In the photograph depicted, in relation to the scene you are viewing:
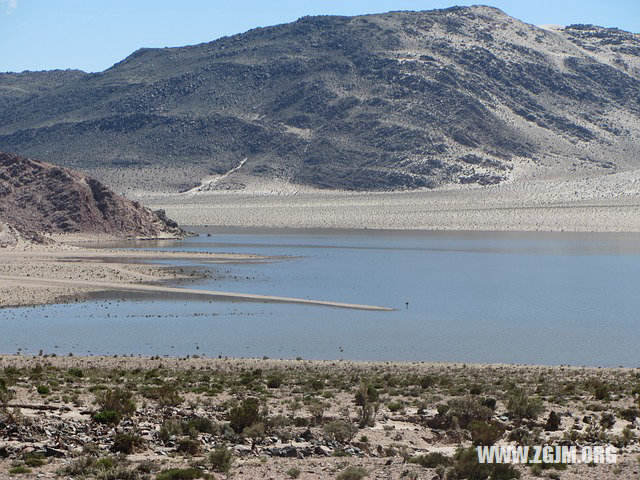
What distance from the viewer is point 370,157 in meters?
152

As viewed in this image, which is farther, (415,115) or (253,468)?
(415,115)

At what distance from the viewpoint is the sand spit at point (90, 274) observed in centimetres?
4125

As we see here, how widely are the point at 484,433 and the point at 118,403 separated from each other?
20.5 feet

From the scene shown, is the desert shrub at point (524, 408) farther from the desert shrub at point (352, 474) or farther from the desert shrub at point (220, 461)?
the desert shrub at point (220, 461)

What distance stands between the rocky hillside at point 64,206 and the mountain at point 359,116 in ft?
194

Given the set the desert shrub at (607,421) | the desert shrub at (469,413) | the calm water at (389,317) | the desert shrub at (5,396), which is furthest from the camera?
the calm water at (389,317)

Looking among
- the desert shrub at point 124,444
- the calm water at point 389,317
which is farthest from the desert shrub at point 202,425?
the calm water at point 389,317

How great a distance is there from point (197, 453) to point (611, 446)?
6.49m

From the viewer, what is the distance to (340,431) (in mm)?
15648

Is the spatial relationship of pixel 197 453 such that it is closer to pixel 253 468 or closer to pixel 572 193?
pixel 253 468

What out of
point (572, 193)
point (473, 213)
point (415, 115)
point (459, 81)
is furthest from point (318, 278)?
point (459, 81)

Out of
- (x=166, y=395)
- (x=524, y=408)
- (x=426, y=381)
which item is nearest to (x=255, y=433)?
(x=166, y=395)

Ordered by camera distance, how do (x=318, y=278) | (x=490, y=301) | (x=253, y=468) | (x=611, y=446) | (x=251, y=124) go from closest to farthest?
(x=253, y=468), (x=611, y=446), (x=490, y=301), (x=318, y=278), (x=251, y=124)

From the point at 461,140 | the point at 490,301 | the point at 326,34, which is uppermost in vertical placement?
the point at 326,34
